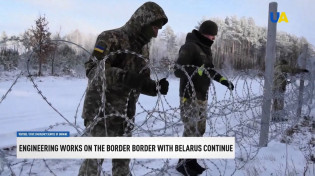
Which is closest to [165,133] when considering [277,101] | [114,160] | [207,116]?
[114,160]

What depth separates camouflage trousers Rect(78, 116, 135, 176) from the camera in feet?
5.77

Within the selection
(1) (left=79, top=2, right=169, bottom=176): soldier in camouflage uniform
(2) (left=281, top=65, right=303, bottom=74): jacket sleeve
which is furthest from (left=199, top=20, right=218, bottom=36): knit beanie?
(2) (left=281, top=65, right=303, bottom=74): jacket sleeve

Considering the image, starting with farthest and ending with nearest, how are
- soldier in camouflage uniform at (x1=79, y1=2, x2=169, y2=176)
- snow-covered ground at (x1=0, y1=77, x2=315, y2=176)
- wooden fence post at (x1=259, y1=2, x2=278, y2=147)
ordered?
wooden fence post at (x1=259, y1=2, x2=278, y2=147)
snow-covered ground at (x1=0, y1=77, x2=315, y2=176)
soldier in camouflage uniform at (x1=79, y1=2, x2=169, y2=176)

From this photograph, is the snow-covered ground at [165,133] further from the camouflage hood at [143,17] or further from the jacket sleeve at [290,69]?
the jacket sleeve at [290,69]

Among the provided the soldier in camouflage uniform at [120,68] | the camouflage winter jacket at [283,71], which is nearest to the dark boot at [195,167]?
the soldier in camouflage uniform at [120,68]

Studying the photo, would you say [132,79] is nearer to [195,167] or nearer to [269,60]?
[195,167]

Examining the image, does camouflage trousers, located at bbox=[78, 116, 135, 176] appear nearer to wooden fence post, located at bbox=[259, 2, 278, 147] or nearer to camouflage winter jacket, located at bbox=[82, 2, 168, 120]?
camouflage winter jacket, located at bbox=[82, 2, 168, 120]

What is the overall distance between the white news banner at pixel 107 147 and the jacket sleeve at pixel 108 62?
458mm

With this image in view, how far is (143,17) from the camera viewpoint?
5.73ft

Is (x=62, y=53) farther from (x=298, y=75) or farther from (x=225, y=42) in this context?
(x=225, y=42)

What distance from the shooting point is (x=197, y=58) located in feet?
8.46

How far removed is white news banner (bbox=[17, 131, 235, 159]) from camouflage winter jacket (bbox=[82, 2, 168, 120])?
0.22 meters

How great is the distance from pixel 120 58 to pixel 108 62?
0.13 m

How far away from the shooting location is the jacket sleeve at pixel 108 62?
1.54 m
